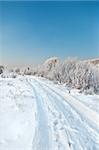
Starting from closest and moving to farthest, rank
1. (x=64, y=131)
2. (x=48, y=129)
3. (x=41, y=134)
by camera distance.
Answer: (x=41, y=134), (x=64, y=131), (x=48, y=129)

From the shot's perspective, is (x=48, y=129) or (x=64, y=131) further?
(x=48, y=129)

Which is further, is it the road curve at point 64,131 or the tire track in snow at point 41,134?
the road curve at point 64,131

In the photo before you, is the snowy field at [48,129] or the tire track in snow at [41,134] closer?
the tire track in snow at [41,134]

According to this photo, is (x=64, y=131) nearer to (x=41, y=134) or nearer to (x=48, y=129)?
(x=48, y=129)

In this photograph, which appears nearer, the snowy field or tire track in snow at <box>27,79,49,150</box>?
tire track in snow at <box>27,79,49,150</box>

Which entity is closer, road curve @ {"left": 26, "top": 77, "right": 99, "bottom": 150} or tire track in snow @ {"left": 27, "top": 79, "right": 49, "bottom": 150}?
Answer: tire track in snow @ {"left": 27, "top": 79, "right": 49, "bottom": 150}

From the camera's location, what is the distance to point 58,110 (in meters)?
9.23

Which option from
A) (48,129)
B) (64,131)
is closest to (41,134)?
(48,129)

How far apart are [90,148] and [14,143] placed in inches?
69.3

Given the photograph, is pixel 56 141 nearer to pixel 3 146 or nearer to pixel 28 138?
pixel 28 138

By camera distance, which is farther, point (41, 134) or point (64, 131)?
point (64, 131)

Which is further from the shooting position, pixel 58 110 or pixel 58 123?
pixel 58 110

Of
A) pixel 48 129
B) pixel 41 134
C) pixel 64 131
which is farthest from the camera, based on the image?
pixel 48 129

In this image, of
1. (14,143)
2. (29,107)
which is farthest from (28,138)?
(29,107)
